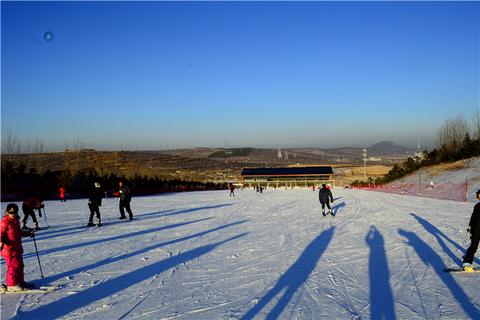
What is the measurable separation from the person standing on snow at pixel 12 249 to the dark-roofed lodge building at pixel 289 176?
68046 mm

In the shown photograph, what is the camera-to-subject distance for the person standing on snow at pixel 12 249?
6898 mm

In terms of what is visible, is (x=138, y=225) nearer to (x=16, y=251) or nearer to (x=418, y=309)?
(x=16, y=251)

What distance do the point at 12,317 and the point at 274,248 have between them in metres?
6.03

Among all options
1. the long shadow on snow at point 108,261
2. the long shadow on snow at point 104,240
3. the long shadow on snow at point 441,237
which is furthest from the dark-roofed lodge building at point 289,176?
the long shadow on snow at point 108,261

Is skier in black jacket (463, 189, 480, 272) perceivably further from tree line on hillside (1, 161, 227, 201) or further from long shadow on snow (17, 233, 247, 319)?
tree line on hillside (1, 161, 227, 201)

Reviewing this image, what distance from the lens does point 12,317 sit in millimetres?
5777

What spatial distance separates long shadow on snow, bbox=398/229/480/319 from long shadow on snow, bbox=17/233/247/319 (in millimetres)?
4880

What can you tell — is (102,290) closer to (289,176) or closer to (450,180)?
(450,180)

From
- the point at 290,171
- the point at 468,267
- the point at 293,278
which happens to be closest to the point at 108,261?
the point at 293,278

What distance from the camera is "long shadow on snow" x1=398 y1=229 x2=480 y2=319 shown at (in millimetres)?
5881

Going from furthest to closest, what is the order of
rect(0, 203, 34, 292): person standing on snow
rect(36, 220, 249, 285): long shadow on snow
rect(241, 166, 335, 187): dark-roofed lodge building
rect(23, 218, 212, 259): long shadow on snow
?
rect(241, 166, 335, 187): dark-roofed lodge building → rect(23, 218, 212, 259): long shadow on snow → rect(36, 220, 249, 285): long shadow on snow → rect(0, 203, 34, 292): person standing on snow

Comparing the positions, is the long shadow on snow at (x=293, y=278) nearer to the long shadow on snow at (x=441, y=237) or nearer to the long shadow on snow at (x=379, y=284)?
the long shadow on snow at (x=379, y=284)

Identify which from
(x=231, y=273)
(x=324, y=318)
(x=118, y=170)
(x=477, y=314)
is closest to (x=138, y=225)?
(x=231, y=273)

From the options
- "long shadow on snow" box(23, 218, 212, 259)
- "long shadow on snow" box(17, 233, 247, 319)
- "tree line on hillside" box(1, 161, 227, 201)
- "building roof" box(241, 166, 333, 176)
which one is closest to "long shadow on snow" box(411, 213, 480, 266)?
"long shadow on snow" box(17, 233, 247, 319)
